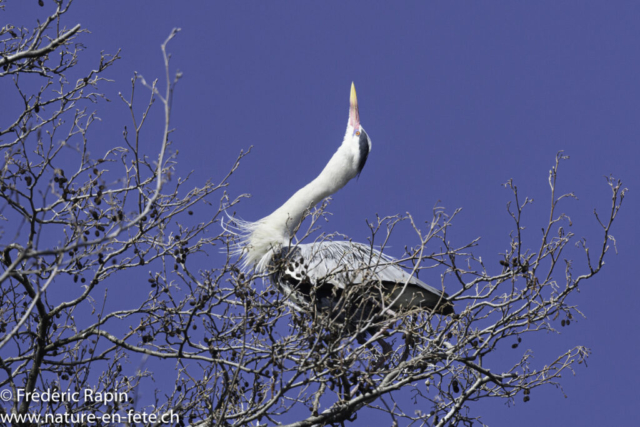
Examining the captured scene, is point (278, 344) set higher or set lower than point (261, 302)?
lower

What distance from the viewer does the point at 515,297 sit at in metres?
5.21

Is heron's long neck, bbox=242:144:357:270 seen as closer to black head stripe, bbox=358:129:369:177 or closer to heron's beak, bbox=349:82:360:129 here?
black head stripe, bbox=358:129:369:177

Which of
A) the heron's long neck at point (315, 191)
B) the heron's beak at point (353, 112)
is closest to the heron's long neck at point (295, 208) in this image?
the heron's long neck at point (315, 191)

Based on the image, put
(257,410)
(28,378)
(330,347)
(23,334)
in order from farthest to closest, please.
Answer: (23,334) → (28,378) → (257,410) → (330,347)

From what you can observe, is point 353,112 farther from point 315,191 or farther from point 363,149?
point 315,191

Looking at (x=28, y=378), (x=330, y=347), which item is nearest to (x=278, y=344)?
(x=330, y=347)

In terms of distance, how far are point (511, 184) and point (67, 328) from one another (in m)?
3.37

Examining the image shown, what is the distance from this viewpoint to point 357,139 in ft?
31.0

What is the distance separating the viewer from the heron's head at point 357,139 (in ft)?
30.2

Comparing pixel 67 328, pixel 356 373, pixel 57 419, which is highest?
pixel 67 328

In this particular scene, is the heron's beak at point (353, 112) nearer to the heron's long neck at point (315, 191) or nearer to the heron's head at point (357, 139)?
the heron's head at point (357, 139)

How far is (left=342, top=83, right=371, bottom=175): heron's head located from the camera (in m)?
9.21

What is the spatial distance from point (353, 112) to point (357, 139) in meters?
0.75

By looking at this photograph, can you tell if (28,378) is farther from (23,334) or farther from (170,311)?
(170,311)
